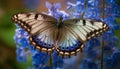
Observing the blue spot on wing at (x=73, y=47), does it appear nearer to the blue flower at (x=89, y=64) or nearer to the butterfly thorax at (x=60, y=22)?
the butterfly thorax at (x=60, y=22)

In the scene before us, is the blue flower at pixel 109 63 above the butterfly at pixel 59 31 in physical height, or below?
below

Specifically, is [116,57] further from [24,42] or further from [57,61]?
[24,42]

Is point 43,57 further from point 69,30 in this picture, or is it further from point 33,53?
point 69,30

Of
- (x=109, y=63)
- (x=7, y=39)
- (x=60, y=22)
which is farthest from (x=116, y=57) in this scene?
(x=7, y=39)

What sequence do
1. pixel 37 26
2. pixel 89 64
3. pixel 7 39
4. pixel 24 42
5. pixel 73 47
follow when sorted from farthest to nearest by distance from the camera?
pixel 7 39 < pixel 89 64 < pixel 24 42 < pixel 37 26 < pixel 73 47

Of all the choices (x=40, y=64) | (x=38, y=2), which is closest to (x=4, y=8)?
(x=38, y=2)

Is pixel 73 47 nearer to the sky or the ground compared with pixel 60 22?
nearer to the ground

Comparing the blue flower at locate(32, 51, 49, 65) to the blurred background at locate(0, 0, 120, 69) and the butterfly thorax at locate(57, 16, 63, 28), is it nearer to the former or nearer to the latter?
the butterfly thorax at locate(57, 16, 63, 28)

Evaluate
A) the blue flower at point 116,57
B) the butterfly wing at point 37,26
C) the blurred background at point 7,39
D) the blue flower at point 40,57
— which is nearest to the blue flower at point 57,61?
the blue flower at point 40,57
